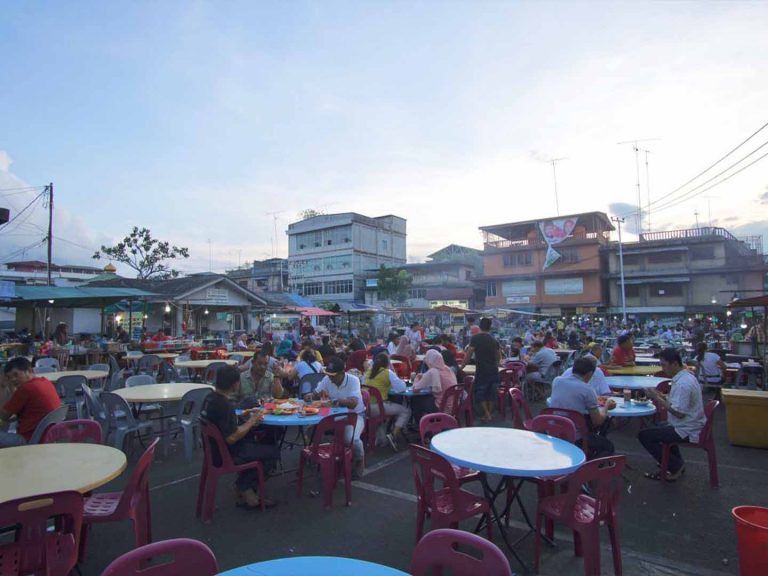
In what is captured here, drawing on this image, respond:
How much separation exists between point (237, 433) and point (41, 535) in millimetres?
1876

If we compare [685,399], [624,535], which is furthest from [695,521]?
[685,399]

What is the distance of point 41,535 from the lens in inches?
97.9

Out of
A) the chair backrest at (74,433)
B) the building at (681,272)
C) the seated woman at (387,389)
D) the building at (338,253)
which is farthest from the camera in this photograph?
the building at (338,253)

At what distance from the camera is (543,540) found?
12.8 ft

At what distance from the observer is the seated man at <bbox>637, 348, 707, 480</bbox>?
5.14m

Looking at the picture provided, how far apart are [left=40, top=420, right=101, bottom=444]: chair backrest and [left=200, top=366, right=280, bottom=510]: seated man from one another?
953mm

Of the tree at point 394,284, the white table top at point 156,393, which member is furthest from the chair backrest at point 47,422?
the tree at point 394,284

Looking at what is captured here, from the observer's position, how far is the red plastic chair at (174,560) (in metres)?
1.80

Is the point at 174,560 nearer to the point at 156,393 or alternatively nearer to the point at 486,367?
the point at 156,393

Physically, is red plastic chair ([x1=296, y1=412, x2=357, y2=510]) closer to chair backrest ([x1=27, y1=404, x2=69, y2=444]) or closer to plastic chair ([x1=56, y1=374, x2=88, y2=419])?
chair backrest ([x1=27, y1=404, x2=69, y2=444])

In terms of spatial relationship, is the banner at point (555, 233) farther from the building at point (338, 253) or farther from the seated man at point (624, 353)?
the seated man at point (624, 353)

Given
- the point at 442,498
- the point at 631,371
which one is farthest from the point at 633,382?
the point at 442,498

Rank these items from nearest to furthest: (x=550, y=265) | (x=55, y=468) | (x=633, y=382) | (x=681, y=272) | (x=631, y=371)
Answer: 1. (x=55, y=468)
2. (x=633, y=382)
3. (x=631, y=371)
4. (x=681, y=272)
5. (x=550, y=265)

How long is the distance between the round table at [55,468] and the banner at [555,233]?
129 ft
